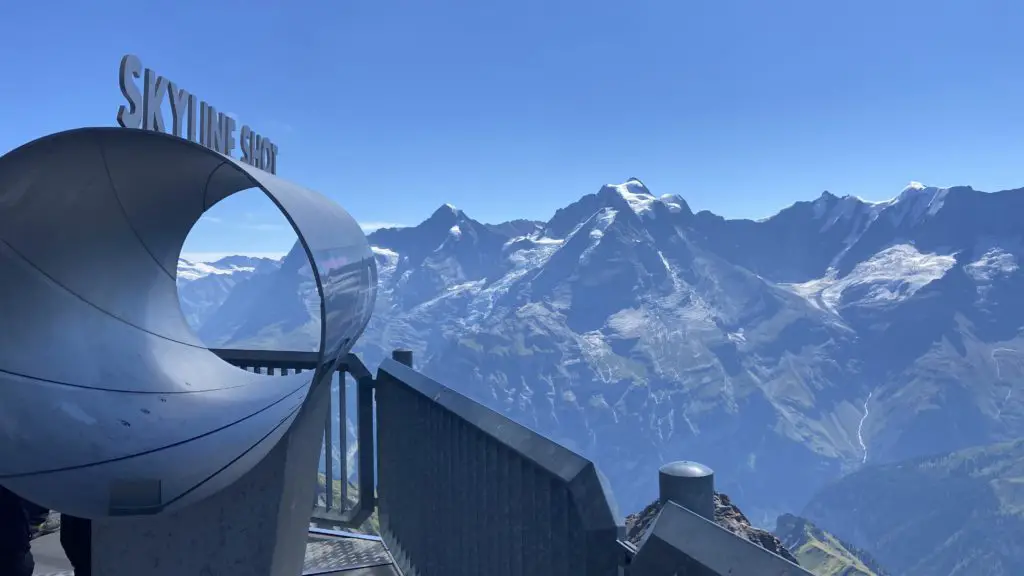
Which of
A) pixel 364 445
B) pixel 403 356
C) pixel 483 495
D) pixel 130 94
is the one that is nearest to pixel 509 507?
pixel 483 495

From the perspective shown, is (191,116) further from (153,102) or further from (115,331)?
(115,331)

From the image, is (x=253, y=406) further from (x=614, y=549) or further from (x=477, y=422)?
(x=614, y=549)

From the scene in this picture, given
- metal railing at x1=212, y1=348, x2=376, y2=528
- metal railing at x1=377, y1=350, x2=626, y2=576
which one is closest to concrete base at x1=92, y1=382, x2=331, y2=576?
metal railing at x1=377, y1=350, x2=626, y2=576

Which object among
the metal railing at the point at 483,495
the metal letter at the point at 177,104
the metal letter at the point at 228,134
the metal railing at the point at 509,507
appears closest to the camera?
the metal railing at the point at 509,507

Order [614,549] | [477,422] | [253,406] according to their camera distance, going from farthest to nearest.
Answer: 1. [253,406]
2. [477,422]
3. [614,549]

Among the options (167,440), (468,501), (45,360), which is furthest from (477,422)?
(45,360)

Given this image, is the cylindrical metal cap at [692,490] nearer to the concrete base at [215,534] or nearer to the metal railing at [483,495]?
the metal railing at [483,495]

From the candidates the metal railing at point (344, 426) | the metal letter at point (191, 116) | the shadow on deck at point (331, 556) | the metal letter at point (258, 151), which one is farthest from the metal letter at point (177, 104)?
the shadow on deck at point (331, 556)
